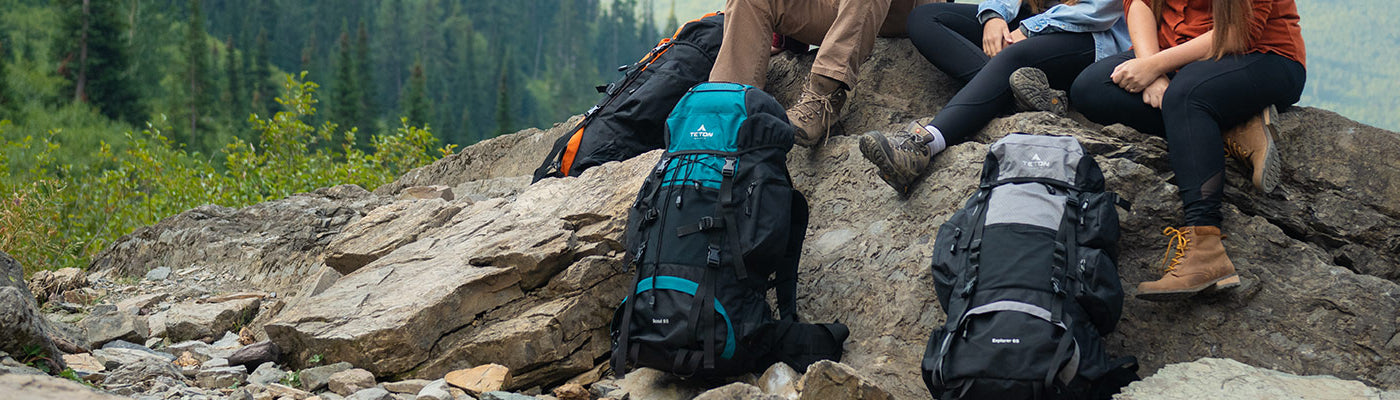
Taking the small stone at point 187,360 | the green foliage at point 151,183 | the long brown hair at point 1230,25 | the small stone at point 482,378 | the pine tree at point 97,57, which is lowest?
the pine tree at point 97,57

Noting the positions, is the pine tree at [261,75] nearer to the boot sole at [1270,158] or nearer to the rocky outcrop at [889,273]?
the rocky outcrop at [889,273]

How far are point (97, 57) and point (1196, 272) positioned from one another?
60247 millimetres

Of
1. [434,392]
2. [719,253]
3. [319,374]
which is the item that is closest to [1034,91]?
[719,253]

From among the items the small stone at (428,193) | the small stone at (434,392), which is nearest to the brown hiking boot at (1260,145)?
the small stone at (434,392)

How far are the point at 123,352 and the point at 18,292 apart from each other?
32.4 inches

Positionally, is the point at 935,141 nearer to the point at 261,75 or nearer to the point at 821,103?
the point at 821,103

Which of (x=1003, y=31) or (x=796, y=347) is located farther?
(x=1003, y=31)

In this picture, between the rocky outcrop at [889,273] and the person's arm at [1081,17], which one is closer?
the rocky outcrop at [889,273]

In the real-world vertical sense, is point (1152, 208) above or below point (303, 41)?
above

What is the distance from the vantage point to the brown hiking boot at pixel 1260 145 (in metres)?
4.55

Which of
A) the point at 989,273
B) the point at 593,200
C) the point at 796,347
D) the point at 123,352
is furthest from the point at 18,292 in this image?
the point at 989,273

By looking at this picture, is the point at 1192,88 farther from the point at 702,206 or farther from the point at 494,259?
the point at 494,259

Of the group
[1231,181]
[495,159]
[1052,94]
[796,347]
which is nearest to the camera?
[796,347]

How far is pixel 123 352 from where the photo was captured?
15.0 feet
